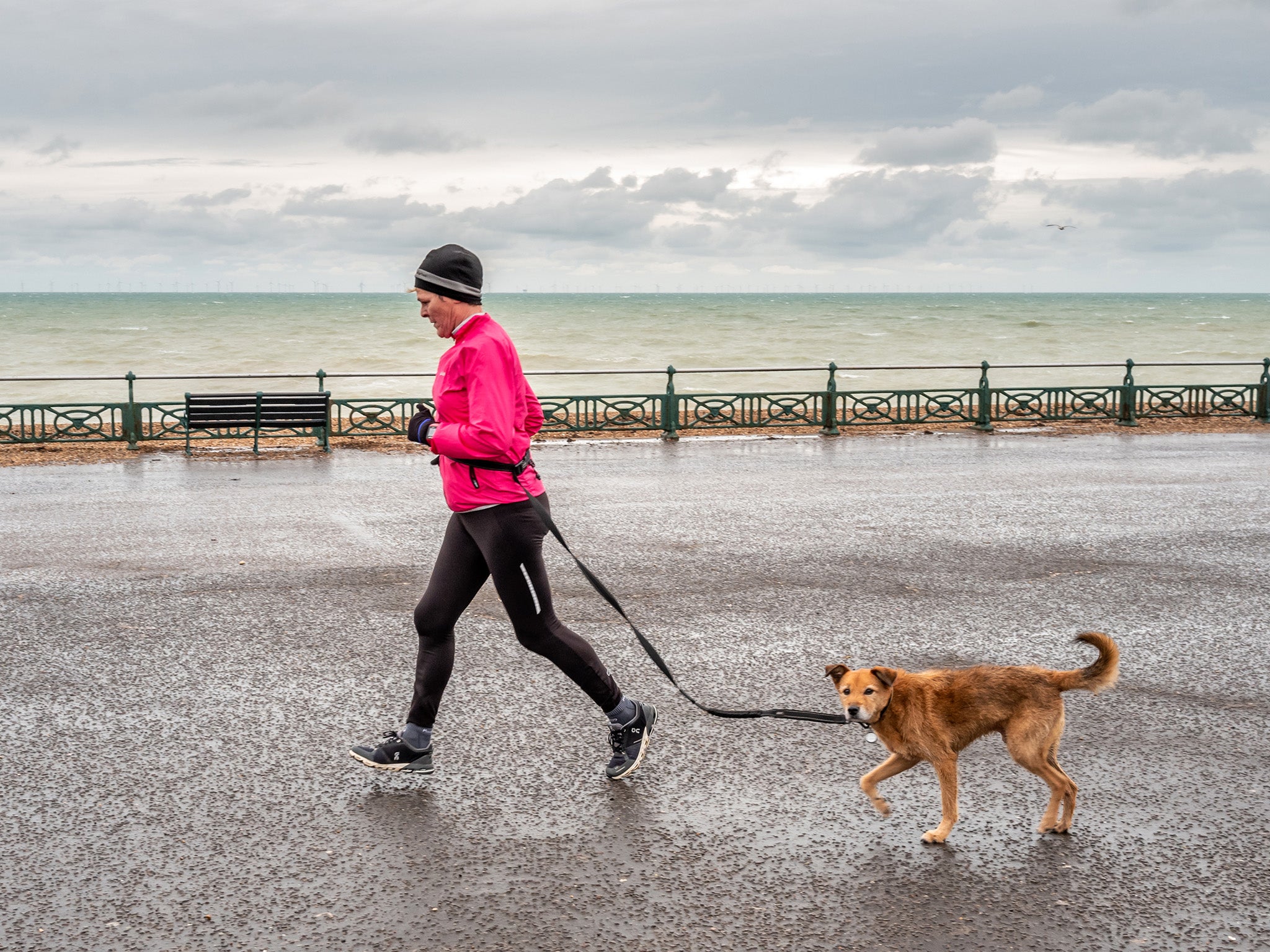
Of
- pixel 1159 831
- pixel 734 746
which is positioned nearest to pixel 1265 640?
pixel 1159 831

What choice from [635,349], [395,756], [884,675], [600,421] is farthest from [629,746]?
[635,349]

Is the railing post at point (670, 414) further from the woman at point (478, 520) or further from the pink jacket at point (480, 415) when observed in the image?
the pink jacket at point (480, 415)

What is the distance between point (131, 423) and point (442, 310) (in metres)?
15.2

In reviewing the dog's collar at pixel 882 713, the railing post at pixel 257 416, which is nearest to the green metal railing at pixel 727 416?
the railing post at pixel 257 416

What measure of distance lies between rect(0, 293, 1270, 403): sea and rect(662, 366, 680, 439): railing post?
7.68 ft

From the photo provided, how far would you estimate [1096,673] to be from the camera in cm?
420

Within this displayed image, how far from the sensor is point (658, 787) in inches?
191

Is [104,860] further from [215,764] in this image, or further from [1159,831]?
[1159,831]

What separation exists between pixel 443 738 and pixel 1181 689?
12.1ft

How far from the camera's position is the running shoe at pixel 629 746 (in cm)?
493

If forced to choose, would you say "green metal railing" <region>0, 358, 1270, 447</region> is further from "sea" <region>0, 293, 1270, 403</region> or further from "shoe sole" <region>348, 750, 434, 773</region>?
"shoe sole" <region>348, 750, 434, 773</region>

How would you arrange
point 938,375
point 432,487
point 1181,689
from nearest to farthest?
point 1181,689 < point 432,487 < point 938,375

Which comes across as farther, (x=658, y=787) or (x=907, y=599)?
(x=907, y=599)

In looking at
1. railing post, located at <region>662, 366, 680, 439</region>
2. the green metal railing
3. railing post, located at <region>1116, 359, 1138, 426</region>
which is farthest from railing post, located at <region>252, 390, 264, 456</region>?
railing post, located at <region>1116, 359, 1138, 426</region>
